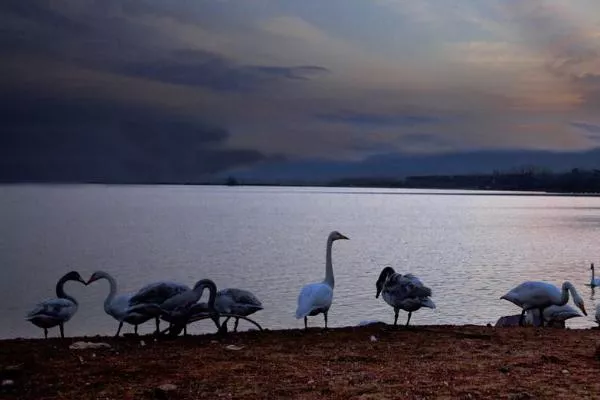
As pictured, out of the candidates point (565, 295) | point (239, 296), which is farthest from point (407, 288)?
point (565, 295)

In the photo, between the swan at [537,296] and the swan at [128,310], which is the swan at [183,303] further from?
the swan at [537,296]

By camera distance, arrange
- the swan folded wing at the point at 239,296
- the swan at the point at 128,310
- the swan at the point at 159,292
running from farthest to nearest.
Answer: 1. the swan folded wing at the point at 239,296
2. the swan at the point at 128,310
3. the swan at the point at 159,292

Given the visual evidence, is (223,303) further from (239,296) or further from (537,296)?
(537,296)

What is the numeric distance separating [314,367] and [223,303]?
4975 mm

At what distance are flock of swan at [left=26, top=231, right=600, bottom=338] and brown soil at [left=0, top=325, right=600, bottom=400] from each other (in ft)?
2.57

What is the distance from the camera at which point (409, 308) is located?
50.2 ft

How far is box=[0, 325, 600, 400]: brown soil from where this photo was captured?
8789mm

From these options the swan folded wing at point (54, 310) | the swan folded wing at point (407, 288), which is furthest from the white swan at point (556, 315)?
the swan folded wing at point (54, 310)

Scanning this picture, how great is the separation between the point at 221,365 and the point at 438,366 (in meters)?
3.23

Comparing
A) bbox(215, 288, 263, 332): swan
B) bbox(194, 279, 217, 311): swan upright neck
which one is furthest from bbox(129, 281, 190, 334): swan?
bbox(215, 288, 263, 332): swan

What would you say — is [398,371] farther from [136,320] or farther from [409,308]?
[136,320]

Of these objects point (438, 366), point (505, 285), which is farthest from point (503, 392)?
point (505, 285)

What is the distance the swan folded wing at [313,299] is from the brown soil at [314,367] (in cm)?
99

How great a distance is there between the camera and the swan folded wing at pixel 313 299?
1435cm
